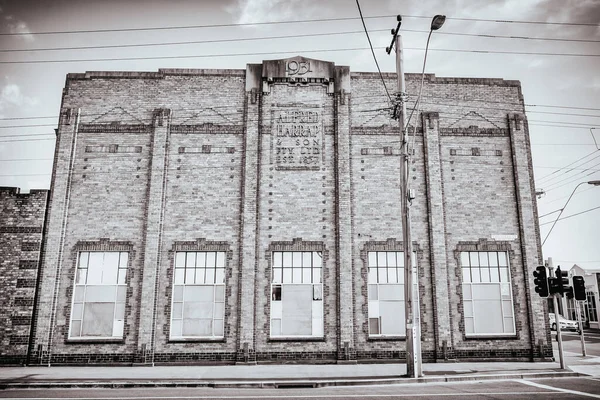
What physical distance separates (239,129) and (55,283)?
9003 millimetres

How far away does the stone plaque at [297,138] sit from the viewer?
1756cm

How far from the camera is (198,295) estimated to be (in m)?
16.6

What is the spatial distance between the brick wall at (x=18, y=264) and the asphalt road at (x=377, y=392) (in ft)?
16.5

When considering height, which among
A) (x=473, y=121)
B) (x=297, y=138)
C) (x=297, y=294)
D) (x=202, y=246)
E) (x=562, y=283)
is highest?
(x=473, y=121)

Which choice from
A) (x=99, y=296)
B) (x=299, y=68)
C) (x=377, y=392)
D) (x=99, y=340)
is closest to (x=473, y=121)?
(x=299, y=68)

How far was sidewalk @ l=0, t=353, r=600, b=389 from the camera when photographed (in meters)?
12.1

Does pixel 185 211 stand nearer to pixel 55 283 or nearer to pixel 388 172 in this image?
pixel 55 283

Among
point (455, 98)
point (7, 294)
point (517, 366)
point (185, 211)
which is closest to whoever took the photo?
point (517, 366)

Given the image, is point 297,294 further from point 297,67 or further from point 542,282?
point 297,67

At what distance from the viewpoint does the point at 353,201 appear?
1734cm

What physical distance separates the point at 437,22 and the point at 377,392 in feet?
32.7

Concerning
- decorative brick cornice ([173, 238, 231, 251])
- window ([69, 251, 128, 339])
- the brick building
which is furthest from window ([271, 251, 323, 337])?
window ([69, 251, 128, 339])

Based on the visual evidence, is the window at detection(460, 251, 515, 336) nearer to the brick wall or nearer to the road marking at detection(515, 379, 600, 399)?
the road marking at detection(515, 379, 600, 399)

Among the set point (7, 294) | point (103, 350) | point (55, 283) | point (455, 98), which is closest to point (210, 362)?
point (103, 350)
